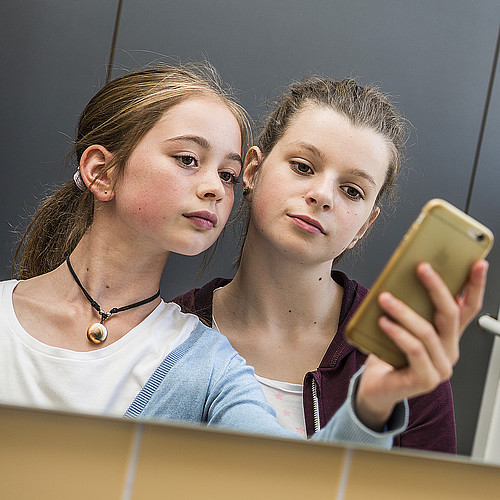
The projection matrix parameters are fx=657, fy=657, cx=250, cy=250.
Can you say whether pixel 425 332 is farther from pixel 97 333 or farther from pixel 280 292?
pixel 97 333

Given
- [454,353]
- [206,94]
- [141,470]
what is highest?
[206,94]

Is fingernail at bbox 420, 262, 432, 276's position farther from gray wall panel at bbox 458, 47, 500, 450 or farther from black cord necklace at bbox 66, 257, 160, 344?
black cord necklace at bbox 66, 257, 160, 344

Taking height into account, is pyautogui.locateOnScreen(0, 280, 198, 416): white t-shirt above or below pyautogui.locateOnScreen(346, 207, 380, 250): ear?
below

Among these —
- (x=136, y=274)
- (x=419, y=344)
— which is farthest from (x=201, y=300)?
(x=419, y=344)

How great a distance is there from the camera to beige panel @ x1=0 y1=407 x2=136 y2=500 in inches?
17.1

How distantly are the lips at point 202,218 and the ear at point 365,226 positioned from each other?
10 centimetres

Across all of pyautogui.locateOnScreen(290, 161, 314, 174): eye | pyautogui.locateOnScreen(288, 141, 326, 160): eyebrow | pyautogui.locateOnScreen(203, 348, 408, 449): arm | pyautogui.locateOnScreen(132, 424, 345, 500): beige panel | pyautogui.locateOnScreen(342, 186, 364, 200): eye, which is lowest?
pyautogui.locateOnScreen(132, 424, 345, 500): beige panel

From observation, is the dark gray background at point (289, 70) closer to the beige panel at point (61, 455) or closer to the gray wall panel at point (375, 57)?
the gray wall panel at point (375, 57)

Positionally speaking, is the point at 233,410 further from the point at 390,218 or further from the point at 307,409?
the point at 390,218

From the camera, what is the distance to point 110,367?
16.9 inches

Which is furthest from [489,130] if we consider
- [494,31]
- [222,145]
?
[222,145]

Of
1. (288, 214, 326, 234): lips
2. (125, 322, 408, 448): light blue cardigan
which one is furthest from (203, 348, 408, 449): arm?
(288, 214, 326, 234): lips

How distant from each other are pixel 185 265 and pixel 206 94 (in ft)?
0.38

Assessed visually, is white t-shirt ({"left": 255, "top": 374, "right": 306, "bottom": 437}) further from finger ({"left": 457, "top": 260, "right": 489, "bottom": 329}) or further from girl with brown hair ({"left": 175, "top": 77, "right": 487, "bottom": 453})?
finger ({"left": 457, "top": 260, "right": 489, "bottom": 329})
